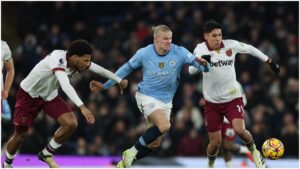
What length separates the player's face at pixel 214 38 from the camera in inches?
453

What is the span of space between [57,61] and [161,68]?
1.52 m

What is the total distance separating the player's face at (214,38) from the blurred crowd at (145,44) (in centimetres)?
525

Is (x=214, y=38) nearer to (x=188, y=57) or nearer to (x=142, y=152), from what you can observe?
(x=188, y=57)

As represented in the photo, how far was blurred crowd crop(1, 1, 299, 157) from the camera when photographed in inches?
680

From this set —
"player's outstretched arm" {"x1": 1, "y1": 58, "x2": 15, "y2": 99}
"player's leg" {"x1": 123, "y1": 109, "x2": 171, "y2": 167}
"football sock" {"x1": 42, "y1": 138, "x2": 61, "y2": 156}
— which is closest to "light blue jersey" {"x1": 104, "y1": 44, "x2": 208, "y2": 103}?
"player's leg" {"x1": 123, "y1": 109, "x2": 171, "y2": 167}

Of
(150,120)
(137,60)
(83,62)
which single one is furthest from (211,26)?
(83,62)

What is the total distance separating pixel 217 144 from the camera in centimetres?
1191

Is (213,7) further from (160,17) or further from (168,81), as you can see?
(168,81)

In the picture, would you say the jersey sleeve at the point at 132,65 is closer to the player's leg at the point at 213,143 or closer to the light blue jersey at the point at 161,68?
the light blue jersey at the point at 161,68

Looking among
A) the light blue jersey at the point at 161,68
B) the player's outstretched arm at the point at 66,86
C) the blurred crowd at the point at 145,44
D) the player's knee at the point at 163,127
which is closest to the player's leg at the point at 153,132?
the player's knee at the point at 163,127

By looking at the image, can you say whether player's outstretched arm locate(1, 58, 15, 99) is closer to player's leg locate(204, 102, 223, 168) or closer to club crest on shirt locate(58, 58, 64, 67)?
club crest on shirt locate(58, 58, 64, 67)

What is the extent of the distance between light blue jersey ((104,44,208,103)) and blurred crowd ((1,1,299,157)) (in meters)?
5.58

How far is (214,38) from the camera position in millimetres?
11531

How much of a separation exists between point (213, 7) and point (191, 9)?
0.67 m
